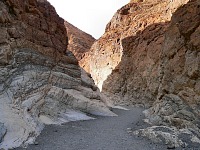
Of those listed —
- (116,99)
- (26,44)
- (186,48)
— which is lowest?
(116,99)

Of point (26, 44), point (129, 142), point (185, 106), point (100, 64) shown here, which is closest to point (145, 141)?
point (129, 142)

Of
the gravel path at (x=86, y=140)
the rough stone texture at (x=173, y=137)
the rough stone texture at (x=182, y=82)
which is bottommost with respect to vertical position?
the gravel path at (x=86, y=140)

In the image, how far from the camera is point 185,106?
1694 cm

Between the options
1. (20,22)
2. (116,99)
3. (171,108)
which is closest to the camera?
(171,108)

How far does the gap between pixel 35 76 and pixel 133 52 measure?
3383 cm

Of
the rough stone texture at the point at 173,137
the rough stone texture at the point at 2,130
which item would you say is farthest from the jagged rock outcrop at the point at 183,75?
the rough stone texture at the point at 2,130

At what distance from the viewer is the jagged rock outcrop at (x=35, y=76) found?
1438 cm

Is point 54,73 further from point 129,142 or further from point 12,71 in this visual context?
point 129,142

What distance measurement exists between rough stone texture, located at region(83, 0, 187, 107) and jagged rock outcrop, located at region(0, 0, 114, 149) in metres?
15.9

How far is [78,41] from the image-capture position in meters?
90.2

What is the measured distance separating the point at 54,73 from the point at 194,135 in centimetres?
1392

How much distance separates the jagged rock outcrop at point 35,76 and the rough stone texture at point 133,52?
15.9 metres

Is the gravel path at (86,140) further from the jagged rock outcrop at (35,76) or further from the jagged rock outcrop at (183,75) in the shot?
the jagged rock outcrop at (183,75)

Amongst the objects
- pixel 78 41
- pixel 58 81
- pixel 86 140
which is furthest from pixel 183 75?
pixel 78 41
